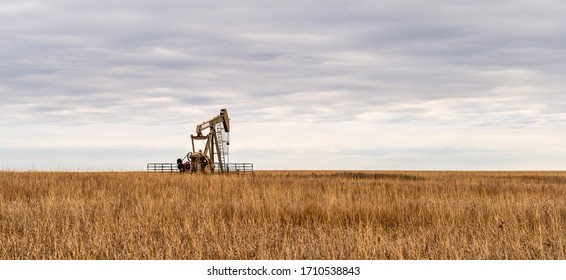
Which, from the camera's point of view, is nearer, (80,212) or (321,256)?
(321,256)

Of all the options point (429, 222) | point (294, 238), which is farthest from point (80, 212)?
point (429, 222)

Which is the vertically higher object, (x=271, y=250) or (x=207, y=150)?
(x=207, y=150)

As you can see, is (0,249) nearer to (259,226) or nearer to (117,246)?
(117,246)

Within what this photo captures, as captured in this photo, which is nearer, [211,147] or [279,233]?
[279,233]

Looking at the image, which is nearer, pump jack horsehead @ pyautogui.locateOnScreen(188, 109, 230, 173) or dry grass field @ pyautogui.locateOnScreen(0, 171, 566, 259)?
dry grass field @ pyautogui.locateOnScreen(0, 171, 566, 259)

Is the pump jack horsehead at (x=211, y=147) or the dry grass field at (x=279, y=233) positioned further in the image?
the pump jack horsehead at (x=211, y=147)

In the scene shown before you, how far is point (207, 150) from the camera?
41125 mm

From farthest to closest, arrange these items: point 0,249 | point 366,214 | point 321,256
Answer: point 366,214 → point 0,249 → point 321,256

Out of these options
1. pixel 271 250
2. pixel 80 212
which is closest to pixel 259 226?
pixel 271 250

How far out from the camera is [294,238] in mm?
9328

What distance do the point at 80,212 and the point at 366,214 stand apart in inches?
238

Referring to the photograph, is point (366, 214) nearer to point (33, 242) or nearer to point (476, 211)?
point (476, 211)

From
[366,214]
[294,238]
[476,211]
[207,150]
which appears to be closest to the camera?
[294,238]

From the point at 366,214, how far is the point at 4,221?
711 centimetres
